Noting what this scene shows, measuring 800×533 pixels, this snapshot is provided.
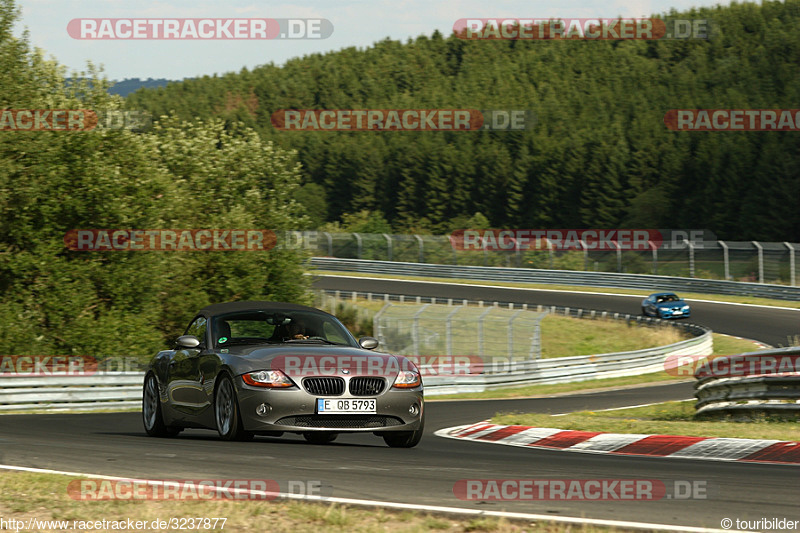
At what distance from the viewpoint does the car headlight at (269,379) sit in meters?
9.41

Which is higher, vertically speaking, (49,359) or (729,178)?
(729,178)

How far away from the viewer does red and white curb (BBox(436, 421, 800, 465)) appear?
896cm

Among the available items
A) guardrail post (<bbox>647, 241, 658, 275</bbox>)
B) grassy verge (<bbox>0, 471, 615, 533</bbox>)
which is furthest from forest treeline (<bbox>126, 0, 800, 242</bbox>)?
grassy verge (<bbox>0, 471, 615, 533</bbox>)

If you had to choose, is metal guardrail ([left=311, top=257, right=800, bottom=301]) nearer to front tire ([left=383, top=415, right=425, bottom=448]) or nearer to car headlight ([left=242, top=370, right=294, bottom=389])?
front tire ([left=383, top=415, right=425, bottom=448])

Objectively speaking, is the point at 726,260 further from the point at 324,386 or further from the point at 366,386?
the point at 324,386

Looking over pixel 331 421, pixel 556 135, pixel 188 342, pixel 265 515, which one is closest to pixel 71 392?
pixel 188 342

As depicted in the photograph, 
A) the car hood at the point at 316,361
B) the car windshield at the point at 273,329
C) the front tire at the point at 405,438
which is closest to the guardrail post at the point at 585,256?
the car windshield at the point at 273,329

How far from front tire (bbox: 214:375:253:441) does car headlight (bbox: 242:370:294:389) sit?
0.90ft

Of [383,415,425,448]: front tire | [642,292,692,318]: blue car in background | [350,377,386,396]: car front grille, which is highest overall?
[350,377,386,396]: car front grille

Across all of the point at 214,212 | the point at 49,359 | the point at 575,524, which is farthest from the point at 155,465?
the point at 214,212

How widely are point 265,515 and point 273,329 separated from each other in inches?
201

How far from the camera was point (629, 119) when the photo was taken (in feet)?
358

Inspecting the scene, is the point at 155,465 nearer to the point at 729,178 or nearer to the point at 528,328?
the point at 528,328

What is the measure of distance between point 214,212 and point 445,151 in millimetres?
76851
